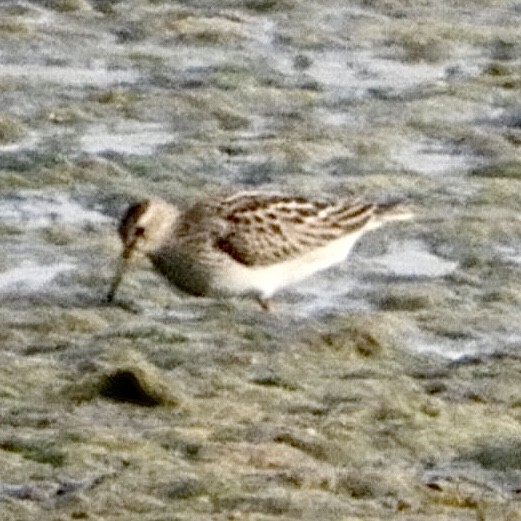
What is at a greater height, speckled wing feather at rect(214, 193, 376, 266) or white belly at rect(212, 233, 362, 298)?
speckled wing feather at rect(214, 193, 376, 266)

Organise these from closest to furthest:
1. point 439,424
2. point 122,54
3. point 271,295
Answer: point 439,424 < point 271,295 < point 122,54

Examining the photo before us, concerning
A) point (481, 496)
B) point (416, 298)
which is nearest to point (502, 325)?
point (416, 298)

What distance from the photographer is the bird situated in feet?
33.2

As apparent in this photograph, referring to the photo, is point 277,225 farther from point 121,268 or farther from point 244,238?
point 121,268

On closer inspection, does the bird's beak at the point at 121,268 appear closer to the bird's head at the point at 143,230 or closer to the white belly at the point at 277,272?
the bird's head at the point at 143,230

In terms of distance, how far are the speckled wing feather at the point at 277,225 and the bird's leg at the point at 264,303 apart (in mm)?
155

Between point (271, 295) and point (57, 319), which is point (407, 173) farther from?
point (57, 319)

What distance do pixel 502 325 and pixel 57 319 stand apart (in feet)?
5.44

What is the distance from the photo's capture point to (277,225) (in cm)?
1038

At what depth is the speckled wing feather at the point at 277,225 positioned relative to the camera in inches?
406

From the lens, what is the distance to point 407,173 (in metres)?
12.3

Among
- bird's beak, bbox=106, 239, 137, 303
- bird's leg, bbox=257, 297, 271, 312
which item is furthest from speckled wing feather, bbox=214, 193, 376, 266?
bird's beak, bbox=106, 239, 137, 303

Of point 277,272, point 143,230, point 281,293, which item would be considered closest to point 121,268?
point 143,230

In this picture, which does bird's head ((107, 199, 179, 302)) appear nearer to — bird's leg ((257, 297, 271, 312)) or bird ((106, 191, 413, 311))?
bird ((106, 191, 413, 311))
